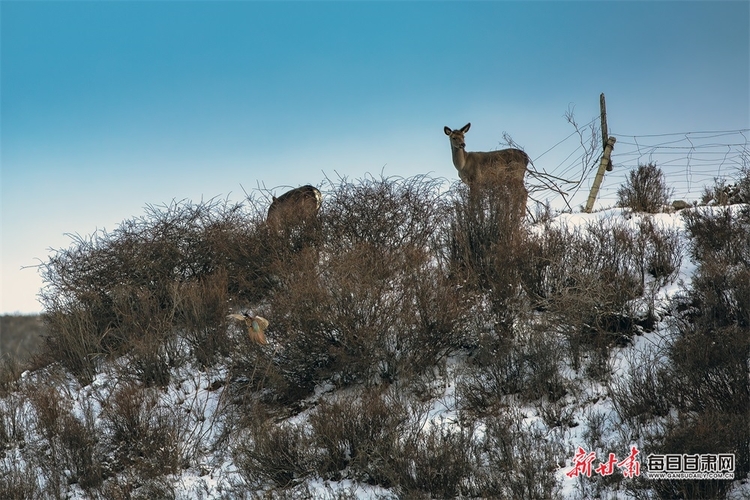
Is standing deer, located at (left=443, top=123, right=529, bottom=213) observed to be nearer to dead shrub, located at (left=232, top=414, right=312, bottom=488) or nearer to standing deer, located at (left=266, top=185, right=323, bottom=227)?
standing deer, located at (left=266, top=185, right=323, bottom=227)

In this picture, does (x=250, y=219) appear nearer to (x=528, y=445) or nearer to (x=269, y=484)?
(x=269, y=484)

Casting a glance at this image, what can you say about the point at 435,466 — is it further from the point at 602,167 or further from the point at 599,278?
the point at 602,167

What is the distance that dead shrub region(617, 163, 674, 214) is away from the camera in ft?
48.4

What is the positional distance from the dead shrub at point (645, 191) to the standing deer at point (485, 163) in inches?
89.6

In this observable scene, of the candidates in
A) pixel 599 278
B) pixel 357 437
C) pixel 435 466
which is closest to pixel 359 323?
pixel 357 437

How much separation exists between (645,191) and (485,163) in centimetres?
332

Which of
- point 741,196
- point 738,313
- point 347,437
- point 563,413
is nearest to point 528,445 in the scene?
point 563,413

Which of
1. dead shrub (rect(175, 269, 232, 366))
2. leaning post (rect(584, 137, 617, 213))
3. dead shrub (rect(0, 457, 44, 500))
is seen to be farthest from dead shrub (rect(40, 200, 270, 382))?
leaning post (rect(584, 137, 617, 213))

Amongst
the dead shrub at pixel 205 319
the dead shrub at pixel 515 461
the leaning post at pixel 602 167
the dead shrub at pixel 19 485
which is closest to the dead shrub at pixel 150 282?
the dead shrub at pixel 205 319

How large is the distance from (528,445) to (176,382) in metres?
5.28

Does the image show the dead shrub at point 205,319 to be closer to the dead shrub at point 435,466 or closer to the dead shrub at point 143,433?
the dead shrub at point 143,433

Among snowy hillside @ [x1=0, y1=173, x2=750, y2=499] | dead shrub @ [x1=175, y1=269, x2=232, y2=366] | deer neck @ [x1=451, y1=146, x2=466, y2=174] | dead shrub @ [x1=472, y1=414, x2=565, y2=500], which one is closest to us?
dead shrub @ [x1=472, y1=414, x2=565, y2=500]

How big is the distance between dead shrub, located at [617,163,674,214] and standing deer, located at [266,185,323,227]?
243 inches

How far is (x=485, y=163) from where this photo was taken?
574 inches
